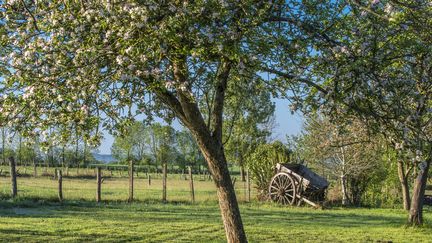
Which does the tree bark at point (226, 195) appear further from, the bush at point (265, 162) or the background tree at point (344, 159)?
the bush at point (265, 162)

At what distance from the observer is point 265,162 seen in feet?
96.8

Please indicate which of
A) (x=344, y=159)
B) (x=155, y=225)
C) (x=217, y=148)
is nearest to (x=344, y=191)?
(x=344, y=159)

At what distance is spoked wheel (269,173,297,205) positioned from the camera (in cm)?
2612

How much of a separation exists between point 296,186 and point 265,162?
3.87m

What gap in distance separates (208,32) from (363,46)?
1.92m

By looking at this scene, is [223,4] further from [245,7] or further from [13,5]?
[13,5]

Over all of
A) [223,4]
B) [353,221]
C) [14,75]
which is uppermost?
[223,4]

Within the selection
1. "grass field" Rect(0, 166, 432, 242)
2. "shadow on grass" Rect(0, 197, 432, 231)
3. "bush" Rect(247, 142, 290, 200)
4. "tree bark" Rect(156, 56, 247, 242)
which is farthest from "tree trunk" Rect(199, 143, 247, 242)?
"bush" Rect(247, 142, 290, 200)

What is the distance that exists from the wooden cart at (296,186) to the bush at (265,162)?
1.29m

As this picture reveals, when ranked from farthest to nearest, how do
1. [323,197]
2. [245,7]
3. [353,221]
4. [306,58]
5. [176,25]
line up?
[323,197]
[353,221]
[306,58]
[245,7]
[176,25]

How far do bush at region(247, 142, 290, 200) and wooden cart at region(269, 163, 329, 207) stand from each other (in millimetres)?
1289

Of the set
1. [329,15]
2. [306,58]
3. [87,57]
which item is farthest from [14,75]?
[329,15]

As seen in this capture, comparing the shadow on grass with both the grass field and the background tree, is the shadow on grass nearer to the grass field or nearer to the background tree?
the grass field

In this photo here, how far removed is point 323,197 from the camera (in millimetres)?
26641
